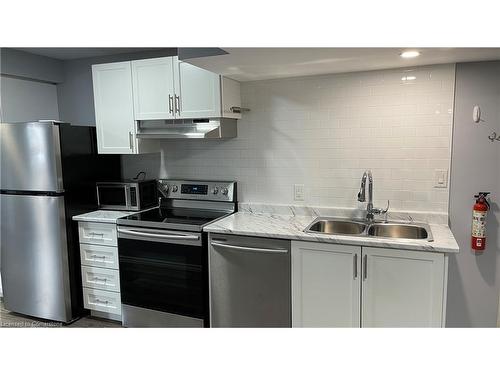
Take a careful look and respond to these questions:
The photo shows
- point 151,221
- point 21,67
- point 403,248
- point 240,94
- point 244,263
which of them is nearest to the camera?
point 403,248

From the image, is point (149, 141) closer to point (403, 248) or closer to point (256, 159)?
point (256, 159)

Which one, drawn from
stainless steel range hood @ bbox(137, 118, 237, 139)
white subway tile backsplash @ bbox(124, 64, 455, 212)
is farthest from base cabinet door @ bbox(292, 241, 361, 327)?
stainless steel range hood @ bbox(137, 118, 237, 139)

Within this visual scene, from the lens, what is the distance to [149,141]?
10.4ft

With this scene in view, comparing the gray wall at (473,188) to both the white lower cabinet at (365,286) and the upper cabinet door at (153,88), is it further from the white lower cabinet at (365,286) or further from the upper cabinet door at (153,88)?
the upper cabinet door at (153,88)

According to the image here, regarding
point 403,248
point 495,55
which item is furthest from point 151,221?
point 495,55

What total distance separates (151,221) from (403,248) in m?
1.72

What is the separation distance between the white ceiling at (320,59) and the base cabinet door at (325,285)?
1.10 m

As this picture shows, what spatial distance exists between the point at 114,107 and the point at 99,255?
1198 millimetres

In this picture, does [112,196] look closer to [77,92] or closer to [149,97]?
[149,97]

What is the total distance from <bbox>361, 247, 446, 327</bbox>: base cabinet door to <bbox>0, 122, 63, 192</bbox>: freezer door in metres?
2.33

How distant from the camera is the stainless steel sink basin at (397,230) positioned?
2.46 meters

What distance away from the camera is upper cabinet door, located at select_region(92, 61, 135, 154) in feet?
9.82

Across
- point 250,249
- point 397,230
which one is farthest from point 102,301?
point 397,230

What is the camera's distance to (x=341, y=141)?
8.96 feet
